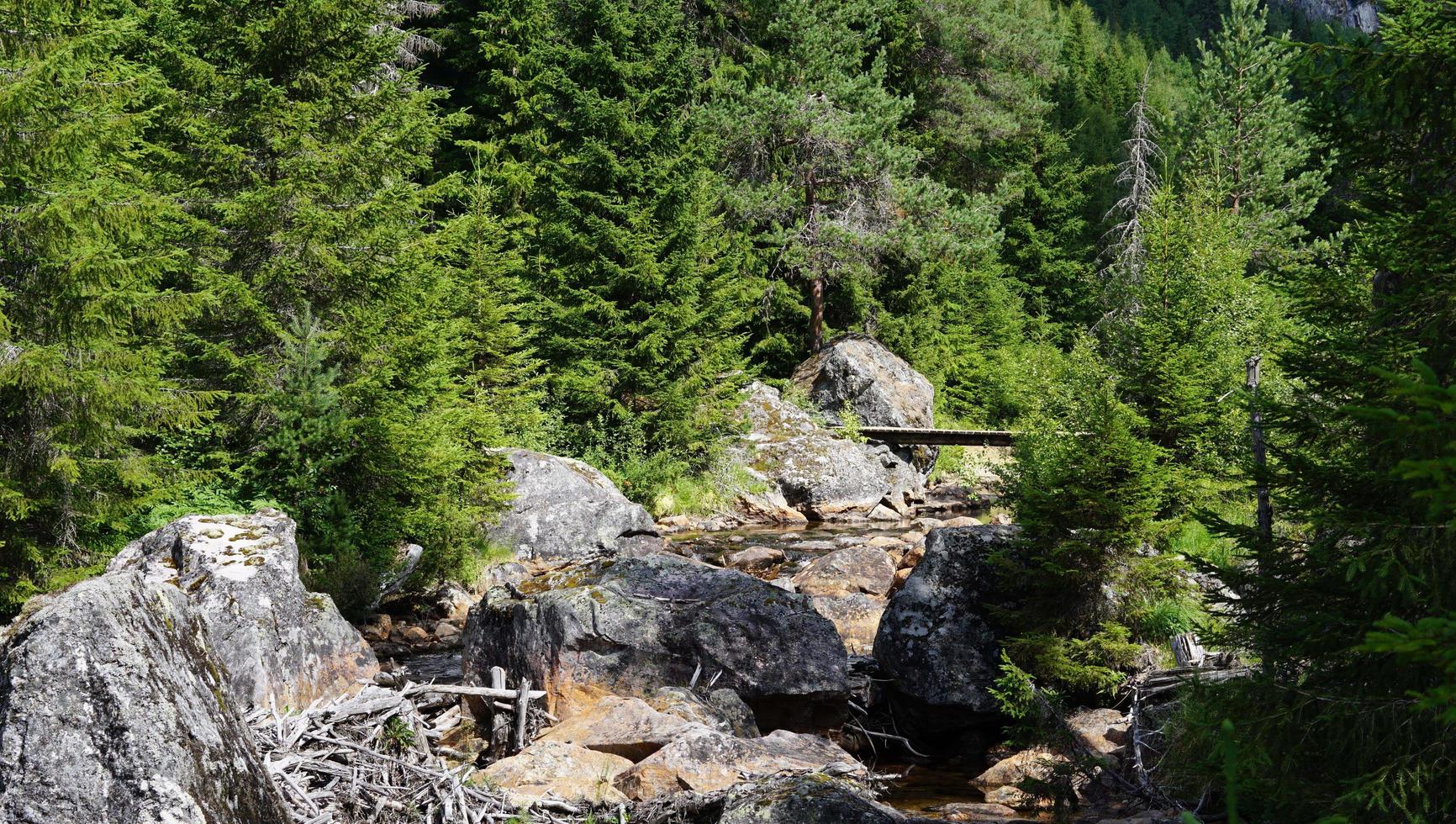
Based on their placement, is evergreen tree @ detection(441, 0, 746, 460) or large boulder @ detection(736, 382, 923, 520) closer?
evergreen tree @ detection(441, 0, 746, 460)

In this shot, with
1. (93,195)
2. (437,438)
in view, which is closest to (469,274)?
(437,438)

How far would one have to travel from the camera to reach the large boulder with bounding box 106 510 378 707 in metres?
7.06

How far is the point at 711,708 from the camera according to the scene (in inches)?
291

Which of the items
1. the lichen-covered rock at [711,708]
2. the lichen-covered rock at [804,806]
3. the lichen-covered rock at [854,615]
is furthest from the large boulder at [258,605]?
the lichen-covered rock at [854,615]

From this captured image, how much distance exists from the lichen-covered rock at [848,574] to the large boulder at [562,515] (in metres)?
2.63

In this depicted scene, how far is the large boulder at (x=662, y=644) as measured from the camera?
7.71 m

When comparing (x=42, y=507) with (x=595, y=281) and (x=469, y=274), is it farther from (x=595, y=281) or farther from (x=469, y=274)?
(x=595, y=281)

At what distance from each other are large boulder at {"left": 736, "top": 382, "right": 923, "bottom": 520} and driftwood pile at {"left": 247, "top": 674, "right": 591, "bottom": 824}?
13.6 metres

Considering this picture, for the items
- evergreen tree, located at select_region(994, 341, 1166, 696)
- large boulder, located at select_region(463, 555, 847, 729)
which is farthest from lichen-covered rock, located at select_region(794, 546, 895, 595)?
large boulder, located at select_region(463, 555, 847, 729)

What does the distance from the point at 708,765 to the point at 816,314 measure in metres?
22.1

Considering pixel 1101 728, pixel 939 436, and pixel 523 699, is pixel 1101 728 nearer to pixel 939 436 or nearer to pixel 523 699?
pixel 523 699

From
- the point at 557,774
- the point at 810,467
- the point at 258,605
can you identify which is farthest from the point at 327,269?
the point at 810,467

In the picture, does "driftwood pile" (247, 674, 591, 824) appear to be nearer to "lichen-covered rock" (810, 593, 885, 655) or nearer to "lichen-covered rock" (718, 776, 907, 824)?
"lichen-covered rock" (718, 776, 907, 824)

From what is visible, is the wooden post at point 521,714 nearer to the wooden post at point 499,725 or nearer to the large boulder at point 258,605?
the wooden post at point 499,725
